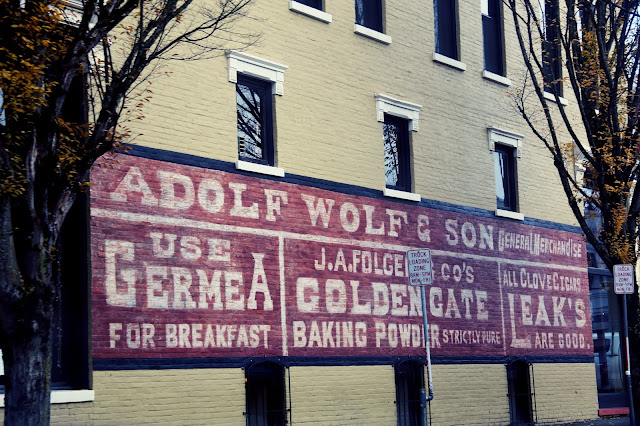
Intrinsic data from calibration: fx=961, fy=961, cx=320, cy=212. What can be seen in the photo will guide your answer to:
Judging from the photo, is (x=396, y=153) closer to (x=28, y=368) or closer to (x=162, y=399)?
(x=162, y=399)

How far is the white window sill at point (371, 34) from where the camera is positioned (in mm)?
18734

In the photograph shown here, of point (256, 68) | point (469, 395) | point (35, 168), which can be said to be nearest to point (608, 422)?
point (469, 395)

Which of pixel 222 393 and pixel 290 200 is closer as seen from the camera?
pixel 222 393

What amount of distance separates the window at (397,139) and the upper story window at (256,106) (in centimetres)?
290

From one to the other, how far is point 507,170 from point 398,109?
479cm

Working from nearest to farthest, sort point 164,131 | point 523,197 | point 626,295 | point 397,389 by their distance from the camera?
point 164,131
point 397,389
point 626,295
point 523,197

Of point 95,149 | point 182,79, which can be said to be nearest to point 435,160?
point 182,79

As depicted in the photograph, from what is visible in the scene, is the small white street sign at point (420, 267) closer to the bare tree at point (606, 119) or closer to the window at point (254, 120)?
the window at point (254, 120)

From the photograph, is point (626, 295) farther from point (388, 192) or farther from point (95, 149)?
point (95, 149)

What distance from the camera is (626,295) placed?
20.3 m

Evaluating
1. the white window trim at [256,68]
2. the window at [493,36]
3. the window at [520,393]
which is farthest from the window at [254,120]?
the window at [520,393]

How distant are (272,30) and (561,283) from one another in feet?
36.3

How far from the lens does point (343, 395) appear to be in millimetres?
17125

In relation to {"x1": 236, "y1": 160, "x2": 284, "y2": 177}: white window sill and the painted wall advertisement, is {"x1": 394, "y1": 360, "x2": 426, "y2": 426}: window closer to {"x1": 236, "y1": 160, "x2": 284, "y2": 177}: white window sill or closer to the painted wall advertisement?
the painted wall advertisement
